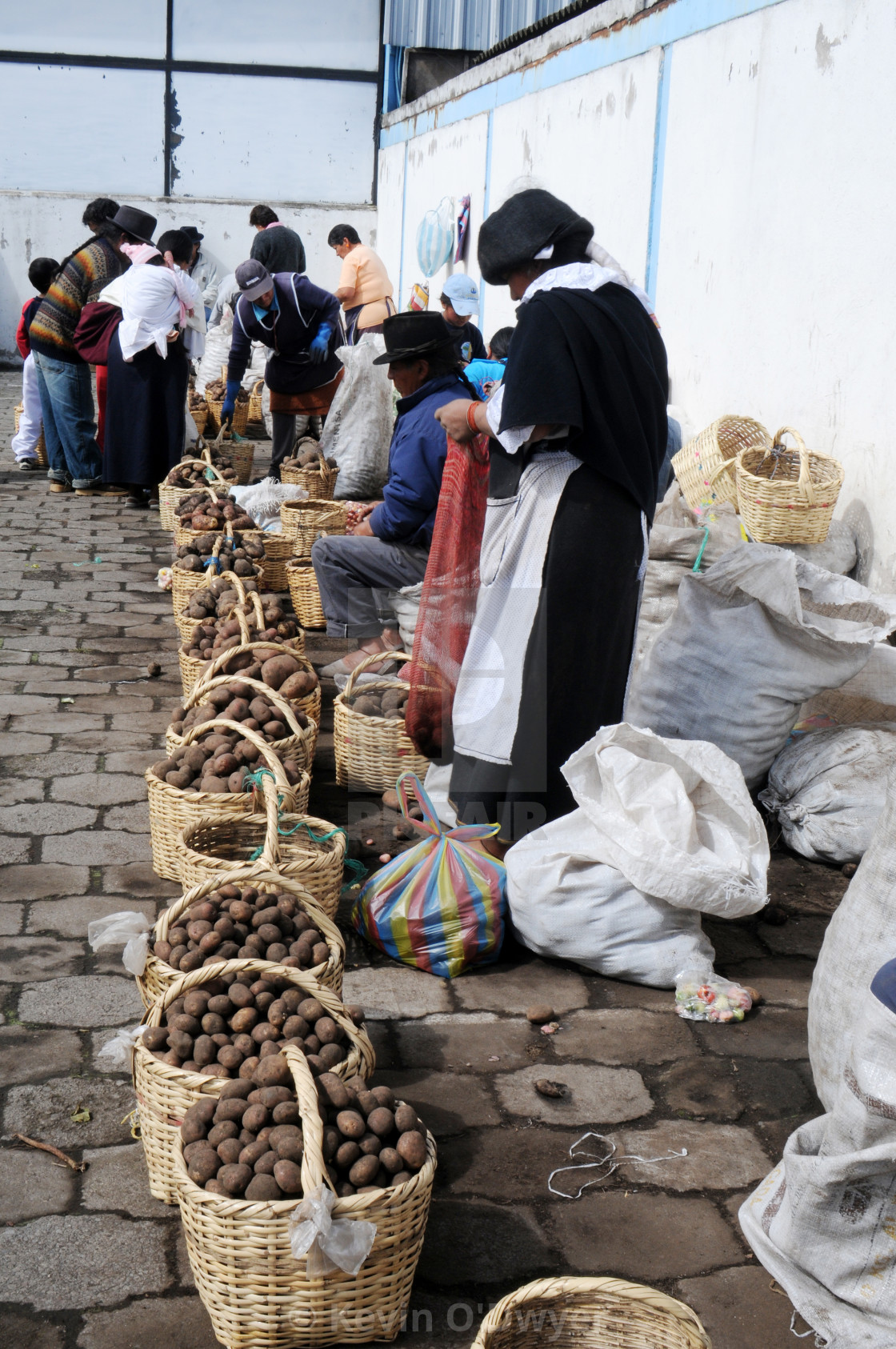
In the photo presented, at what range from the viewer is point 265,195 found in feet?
58.1

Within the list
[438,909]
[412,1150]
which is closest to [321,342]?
[438,909]

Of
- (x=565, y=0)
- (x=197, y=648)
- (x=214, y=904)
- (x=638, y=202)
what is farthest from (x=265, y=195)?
(x=214, y=904)

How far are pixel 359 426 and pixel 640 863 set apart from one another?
19.7 feet

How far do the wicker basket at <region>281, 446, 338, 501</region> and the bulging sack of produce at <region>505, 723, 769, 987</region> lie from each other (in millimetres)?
5487

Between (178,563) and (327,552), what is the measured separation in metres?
0.94

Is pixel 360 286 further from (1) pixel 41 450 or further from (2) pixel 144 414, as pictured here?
(1) pixel 41 450

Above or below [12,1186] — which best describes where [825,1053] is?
above

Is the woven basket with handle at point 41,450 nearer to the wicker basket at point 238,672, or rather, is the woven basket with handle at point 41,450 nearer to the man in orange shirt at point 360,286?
the man in orange shirt at point 360,286

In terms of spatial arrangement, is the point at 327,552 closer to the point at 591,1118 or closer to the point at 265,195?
the point at 591,1118

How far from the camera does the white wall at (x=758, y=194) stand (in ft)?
15.3

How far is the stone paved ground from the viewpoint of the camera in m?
2.08

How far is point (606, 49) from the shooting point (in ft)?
25.9

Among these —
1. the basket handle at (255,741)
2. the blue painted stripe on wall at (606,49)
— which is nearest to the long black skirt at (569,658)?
the basket handle at (255,741)

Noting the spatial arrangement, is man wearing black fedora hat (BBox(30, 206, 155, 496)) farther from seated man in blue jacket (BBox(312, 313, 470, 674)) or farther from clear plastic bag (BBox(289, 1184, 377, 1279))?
clear plastic bag (BBox(289, 1184, 377, 1279))
